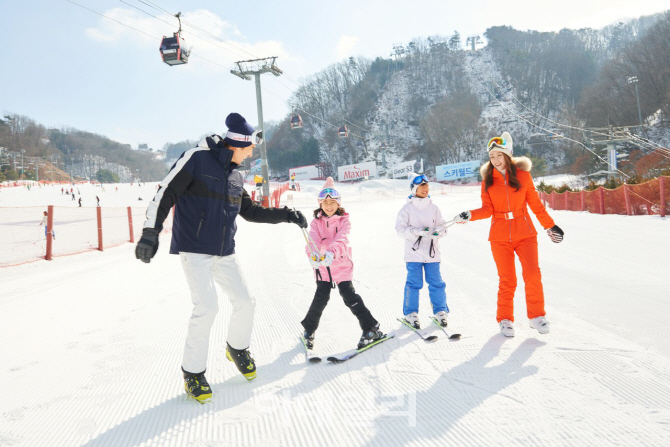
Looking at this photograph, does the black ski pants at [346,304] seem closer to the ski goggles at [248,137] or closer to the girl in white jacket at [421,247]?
the girl in white jacket at [421,247]

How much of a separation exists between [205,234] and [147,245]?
325 mm

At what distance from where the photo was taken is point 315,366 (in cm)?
295

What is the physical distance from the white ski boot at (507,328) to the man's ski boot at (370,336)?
0.98 m

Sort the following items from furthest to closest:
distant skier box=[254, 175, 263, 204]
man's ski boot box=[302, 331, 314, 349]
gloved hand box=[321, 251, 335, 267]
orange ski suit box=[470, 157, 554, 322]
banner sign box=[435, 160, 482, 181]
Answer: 1. banner sign box=[435, 160, 482, 181]
2. distant skier box=[254, 175, 263, 204]
3. orange ski suit box=[470, 157, 554, 322]
4. man's ski boot box=[302, 331, 314, 349]
5. gloved hand box=[321, 251, 335, 267]

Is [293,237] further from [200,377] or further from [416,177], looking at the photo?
[200,377]

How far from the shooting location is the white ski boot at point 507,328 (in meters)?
3.35

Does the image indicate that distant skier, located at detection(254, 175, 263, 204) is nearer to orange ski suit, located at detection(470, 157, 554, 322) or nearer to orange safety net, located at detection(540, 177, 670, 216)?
orange ski suit, located at detection(470, 157, 554, 322)

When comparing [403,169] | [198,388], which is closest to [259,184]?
[198,388]

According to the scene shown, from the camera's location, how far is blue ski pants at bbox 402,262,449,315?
3748 millimetres

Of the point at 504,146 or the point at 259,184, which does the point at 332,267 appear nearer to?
the point at 504,146

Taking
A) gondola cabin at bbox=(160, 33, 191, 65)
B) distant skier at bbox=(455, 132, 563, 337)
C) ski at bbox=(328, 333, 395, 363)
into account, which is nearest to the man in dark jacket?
ski at bbox=(328, 333, 395, 363)

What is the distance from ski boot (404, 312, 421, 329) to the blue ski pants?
0.04 meters

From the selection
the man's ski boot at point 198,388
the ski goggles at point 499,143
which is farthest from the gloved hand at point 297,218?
the ski goggles at point 499,143

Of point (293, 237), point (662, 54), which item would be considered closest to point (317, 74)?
point (662, 54)
